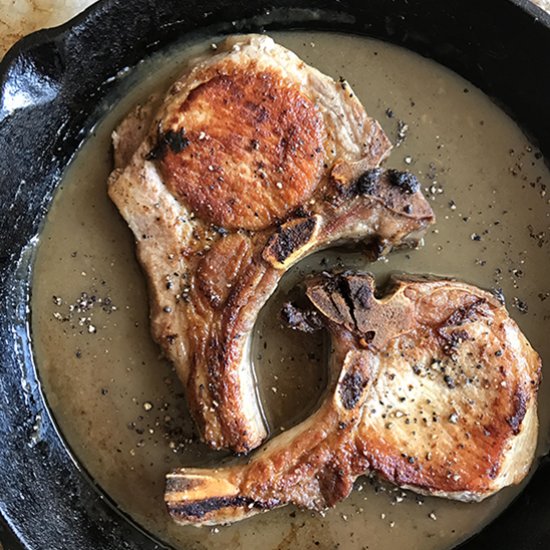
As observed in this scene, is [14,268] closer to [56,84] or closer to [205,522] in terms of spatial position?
[56,84]

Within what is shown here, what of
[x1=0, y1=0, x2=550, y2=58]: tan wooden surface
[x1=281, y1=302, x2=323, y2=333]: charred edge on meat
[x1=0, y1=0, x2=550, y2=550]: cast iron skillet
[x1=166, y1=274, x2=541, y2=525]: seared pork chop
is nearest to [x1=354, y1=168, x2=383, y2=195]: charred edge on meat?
[x1=166, y1=274, x2=541, y2=525]: seared pork chop

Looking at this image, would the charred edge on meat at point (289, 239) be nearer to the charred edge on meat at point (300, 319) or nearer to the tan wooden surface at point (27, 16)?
the charred edge on meat at point (300, 319)

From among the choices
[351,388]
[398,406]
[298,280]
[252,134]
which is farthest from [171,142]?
[398,406]

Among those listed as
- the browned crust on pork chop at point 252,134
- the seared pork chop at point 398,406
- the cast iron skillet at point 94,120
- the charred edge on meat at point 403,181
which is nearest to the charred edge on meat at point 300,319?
the seared pork chop at point 398,406

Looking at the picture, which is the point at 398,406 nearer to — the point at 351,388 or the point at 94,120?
the point at 351,388

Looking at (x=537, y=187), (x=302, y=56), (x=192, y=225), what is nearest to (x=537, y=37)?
(x=537, y=187)

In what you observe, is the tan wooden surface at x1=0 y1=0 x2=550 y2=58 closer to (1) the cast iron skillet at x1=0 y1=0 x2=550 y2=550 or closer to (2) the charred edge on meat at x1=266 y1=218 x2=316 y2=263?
(1) the cast iron skillet at x1=0 y1=0 x2=550 y2=550
